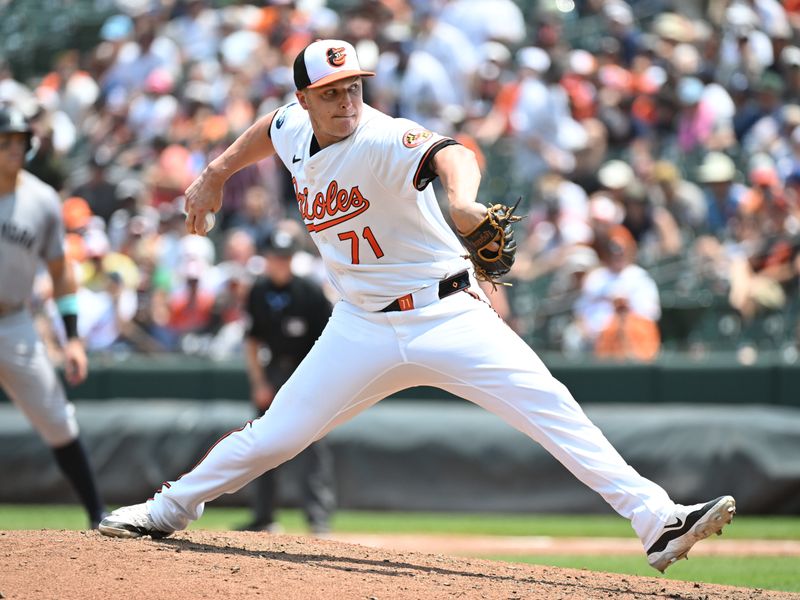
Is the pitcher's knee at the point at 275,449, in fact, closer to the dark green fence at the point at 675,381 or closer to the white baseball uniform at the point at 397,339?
the white baseball uniform at the point at 397,339

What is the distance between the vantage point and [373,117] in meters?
5.21

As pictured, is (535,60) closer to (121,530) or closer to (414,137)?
(414,137)

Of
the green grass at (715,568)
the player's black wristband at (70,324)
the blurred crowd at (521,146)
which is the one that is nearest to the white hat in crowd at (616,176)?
the blurred crowd at (521,146)

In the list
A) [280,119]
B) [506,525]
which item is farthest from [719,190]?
[280,119]

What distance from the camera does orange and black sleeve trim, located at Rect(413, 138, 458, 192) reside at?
489 cm

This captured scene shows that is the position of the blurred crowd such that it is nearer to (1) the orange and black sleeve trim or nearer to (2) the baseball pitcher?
(2) the baseball pitcher

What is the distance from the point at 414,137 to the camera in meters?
4.95

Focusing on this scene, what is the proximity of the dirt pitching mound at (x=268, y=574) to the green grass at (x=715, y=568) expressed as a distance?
111cm

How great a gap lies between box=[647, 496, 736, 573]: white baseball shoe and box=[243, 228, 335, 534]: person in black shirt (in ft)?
14.7

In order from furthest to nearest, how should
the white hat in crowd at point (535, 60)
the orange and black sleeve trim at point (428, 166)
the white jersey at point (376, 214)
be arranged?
the white hat in crowd at point (535, 60)
the white jersey at point (376, 214)
the orange and black sleeve trim at point (428, 166)

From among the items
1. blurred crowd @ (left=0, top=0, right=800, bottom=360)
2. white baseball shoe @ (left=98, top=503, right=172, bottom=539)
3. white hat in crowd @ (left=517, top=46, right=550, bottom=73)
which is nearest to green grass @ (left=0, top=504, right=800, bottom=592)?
blurred crowd @ (left=0, top=0, right=800, bottom=360)

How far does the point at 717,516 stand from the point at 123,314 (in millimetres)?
9009

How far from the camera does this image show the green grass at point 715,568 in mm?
6462

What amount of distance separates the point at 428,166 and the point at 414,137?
14 cm
